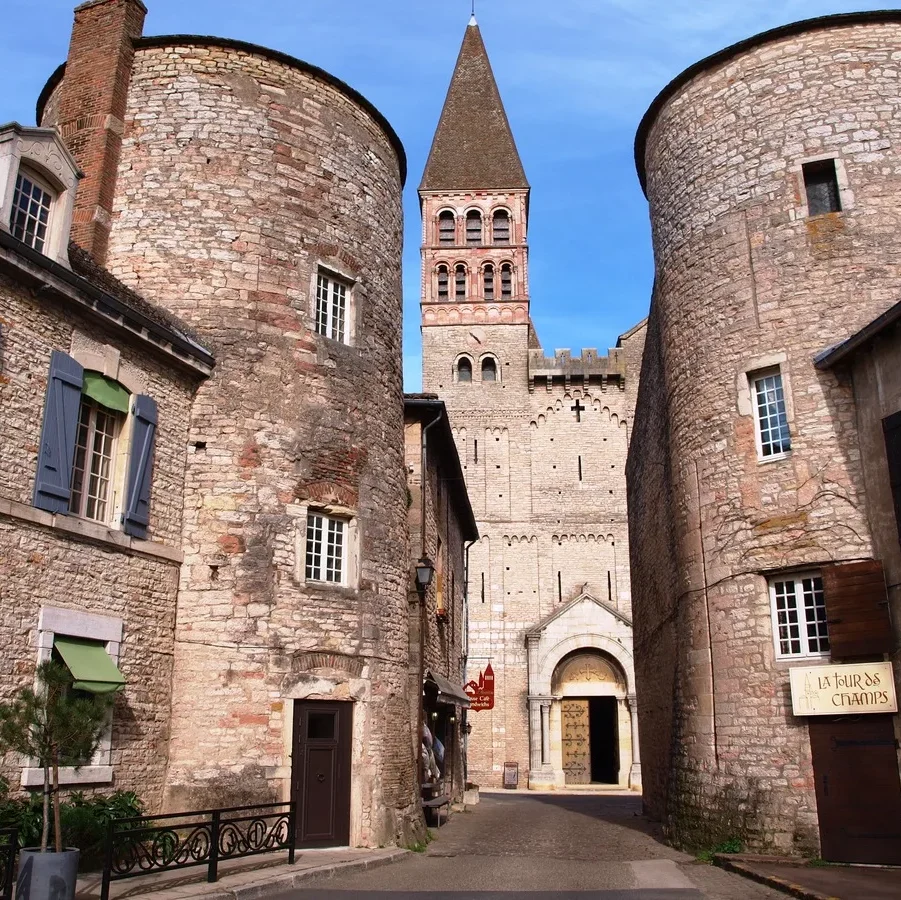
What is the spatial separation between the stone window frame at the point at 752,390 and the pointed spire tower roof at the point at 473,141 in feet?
118

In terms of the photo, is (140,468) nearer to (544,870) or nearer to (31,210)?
(31,210)

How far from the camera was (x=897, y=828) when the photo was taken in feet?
34.0

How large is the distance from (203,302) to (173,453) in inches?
86.1

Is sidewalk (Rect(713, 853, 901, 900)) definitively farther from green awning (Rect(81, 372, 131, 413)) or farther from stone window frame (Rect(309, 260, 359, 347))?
green awning (Rect(81, 372, 131, 413))

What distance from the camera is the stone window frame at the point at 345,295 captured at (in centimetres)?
1312

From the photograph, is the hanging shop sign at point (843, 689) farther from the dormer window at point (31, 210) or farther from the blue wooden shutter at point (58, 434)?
the dormer window at point (31, 210)

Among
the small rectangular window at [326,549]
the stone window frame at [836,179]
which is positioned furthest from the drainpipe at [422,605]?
the stone window frame at [836,179]

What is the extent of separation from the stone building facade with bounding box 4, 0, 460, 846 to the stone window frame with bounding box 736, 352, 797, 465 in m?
5.06

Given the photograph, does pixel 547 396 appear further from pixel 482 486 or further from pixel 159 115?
pixel 159 115

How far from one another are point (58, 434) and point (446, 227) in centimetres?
3902

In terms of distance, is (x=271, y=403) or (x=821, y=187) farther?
(x=821, y=187)

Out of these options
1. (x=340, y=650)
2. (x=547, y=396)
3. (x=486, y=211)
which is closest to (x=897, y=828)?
(x=340, y=650)

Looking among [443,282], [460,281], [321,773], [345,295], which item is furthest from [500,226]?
[321,773]

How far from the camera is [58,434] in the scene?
9.53 m
